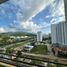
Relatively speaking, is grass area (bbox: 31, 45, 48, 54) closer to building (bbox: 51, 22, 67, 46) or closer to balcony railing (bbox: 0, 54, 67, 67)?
balcony railing (bbox: 0, 54, 67, 67)

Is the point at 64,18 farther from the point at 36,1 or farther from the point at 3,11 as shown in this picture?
the point at 3,11

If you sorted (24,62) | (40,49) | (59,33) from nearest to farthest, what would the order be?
(59,33), (40,49), (24,62)

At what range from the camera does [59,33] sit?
2.81 meters

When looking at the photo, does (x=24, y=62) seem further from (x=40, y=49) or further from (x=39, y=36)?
(x=39, y=36)

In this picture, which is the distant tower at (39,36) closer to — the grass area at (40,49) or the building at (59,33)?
the grass area at (40,49)

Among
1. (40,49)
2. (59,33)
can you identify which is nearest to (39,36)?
(40,49)

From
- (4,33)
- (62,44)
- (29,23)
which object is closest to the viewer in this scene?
(62,44)

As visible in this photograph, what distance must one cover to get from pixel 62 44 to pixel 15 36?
45.6 inches

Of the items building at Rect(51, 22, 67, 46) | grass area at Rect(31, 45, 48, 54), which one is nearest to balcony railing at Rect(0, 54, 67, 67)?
grass area at Rect(31, 45, 48, 54)

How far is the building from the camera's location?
2727mm

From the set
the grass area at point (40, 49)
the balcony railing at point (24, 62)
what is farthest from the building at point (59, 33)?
the balcony railing at point (24, 62)

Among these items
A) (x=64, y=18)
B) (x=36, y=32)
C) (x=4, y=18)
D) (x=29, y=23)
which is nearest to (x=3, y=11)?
(x=4, y=18)

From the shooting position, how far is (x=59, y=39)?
2.79 meters

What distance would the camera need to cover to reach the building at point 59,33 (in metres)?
2.73
